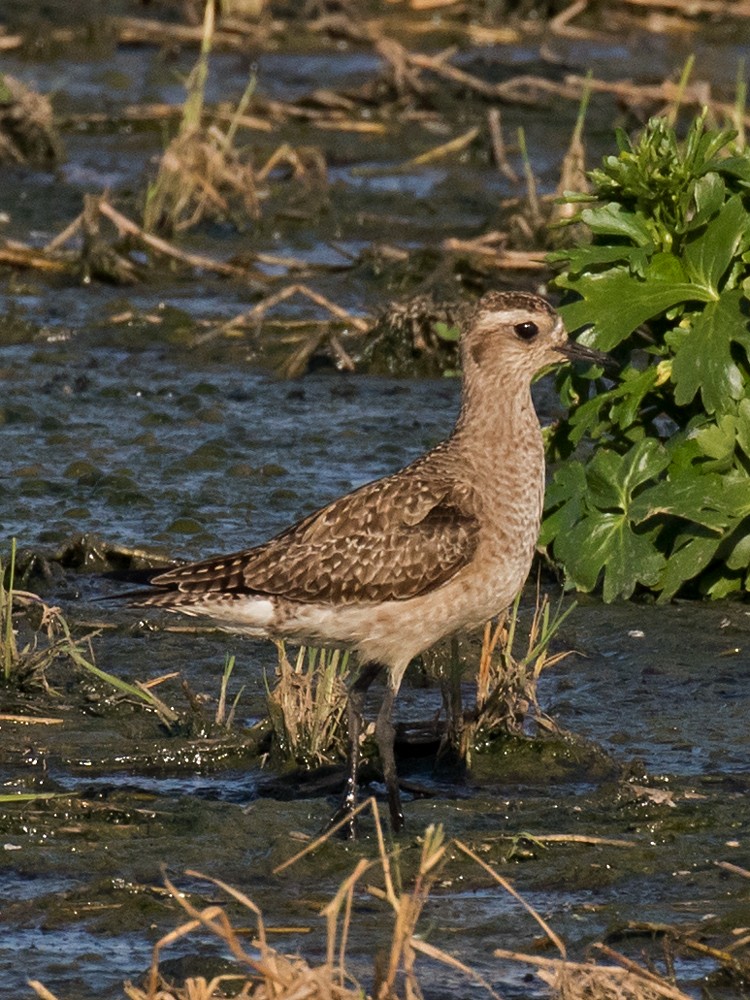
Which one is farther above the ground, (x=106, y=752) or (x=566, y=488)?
(x=566, y=488)

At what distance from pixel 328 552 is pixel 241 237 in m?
7.01

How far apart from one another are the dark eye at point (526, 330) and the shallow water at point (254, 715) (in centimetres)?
136

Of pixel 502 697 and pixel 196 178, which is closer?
pixel 502 697

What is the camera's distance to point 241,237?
1333 cm

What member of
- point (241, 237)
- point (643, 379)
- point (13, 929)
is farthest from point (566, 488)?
point (241, 237)

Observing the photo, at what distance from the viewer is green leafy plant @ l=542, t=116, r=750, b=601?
7.71 m

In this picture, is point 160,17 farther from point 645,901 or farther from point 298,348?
point 645,901

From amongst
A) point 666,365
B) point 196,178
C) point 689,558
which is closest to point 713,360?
point 666,365

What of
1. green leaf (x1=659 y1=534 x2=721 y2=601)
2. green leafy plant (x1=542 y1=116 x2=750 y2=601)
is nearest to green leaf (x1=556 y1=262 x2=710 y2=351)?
green leafy plant (x1=542 y1=116 x2=750 y2=601)

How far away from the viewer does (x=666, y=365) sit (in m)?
7.87

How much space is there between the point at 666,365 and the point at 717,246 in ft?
1.65

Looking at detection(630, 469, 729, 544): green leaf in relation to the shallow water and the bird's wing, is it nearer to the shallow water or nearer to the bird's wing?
the shallow water

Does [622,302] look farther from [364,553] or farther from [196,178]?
[196,178]

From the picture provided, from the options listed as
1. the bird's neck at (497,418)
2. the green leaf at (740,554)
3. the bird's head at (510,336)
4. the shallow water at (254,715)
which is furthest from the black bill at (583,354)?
the shallow water at (254,715)
